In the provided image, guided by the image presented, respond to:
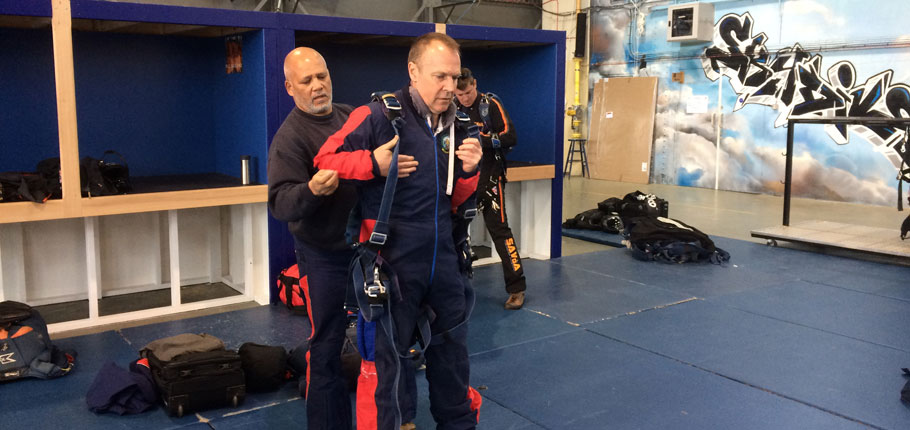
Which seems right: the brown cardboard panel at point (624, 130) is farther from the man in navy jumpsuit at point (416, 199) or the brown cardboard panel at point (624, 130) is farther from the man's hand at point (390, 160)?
the man's hand at point (390, 160)

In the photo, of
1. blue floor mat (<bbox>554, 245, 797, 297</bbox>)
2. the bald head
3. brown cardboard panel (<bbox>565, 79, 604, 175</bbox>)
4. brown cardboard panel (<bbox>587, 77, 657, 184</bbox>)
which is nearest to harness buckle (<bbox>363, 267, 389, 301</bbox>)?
the bald head

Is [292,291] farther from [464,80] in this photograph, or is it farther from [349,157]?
[349,157]

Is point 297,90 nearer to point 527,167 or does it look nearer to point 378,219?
point 378,219

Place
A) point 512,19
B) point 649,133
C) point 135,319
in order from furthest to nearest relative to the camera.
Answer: point 512,19
point 649,133
point 135,319

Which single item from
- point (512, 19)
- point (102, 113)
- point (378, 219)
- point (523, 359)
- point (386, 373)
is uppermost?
point (512, 19)

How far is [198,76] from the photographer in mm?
6629

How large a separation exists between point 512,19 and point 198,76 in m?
11.7

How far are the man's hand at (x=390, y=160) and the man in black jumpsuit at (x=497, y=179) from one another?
2.94 metres

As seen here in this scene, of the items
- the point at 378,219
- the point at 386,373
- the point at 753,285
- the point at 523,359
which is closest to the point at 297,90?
the point at 378,219

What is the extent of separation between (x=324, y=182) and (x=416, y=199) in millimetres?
353

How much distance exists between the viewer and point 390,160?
2699 mm

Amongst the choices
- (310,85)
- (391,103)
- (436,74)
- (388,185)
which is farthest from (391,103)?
(310,85)

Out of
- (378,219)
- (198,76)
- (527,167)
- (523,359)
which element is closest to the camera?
(378,219)

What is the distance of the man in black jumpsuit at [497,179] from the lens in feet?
19.0
